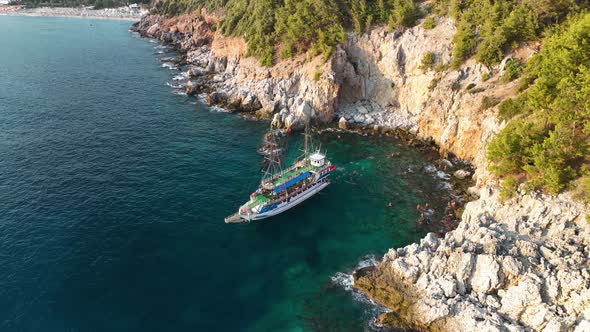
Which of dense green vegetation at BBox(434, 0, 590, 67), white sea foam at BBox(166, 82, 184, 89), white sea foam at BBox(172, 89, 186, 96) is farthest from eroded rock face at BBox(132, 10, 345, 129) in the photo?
dense green vegetation at BBox(434, 0, 590, 67)

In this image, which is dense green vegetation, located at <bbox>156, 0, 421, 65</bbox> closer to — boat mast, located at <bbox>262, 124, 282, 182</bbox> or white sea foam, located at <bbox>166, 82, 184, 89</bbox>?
white sea foam, located at <bbox>166, 82, 184, 89</bbox>

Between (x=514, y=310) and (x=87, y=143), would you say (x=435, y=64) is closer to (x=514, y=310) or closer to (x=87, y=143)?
(x=514, y=310)

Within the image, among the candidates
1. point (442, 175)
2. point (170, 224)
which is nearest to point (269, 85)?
point (442, 175)

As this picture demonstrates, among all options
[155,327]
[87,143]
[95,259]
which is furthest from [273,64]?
[155,327]

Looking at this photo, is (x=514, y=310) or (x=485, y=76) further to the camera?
(x=485, y=76)

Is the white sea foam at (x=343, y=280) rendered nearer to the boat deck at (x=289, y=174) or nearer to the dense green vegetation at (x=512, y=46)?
the boat deck at (x=289, y=174)

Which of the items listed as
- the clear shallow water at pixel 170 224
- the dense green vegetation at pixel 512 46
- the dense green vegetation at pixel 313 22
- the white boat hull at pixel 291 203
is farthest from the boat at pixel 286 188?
the dense green vegetation at pixel 313 22

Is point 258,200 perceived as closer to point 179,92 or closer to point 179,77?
point 179,92
